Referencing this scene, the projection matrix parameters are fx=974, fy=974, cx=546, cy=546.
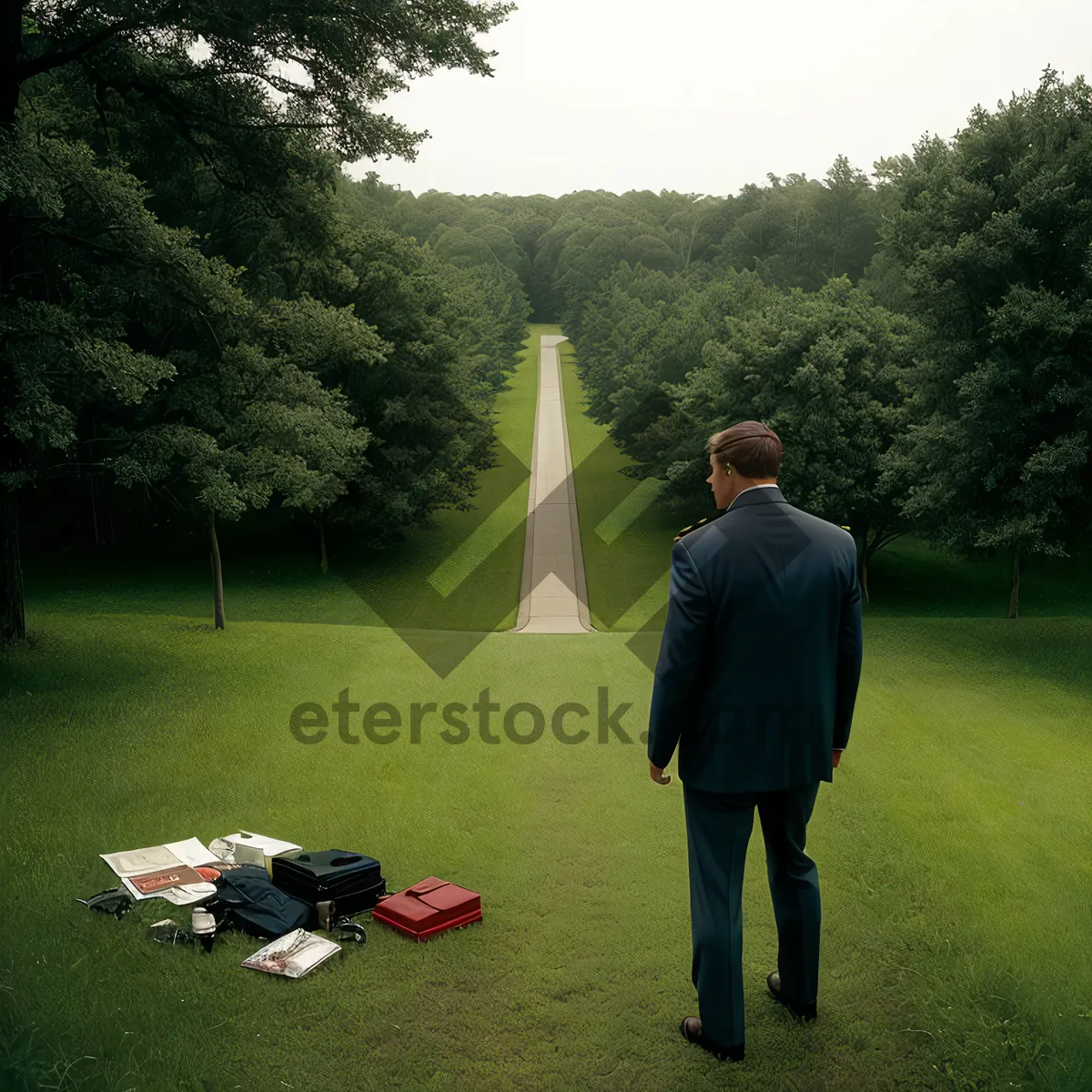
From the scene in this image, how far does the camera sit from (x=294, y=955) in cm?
545

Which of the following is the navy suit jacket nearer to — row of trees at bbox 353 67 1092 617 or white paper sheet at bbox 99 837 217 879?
white paper sheet at bbox 99 837 217 879

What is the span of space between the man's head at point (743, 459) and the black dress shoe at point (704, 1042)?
8.16ft

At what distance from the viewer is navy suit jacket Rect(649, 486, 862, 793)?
423 cm

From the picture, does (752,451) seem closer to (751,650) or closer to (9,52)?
(751,650)

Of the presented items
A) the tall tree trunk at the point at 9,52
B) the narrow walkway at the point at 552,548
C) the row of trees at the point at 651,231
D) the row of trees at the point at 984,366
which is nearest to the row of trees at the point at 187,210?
the tall tree trunk at the point at 9,52

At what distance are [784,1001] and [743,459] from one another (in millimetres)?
2793

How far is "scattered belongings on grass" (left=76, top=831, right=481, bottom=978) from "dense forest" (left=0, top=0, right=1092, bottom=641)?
7.47 m

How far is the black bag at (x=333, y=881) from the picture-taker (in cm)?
595

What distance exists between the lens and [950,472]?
21422 millimetres

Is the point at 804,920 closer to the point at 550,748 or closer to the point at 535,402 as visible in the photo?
the point at 550,748

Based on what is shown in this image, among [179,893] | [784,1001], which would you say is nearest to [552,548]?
[179,893]

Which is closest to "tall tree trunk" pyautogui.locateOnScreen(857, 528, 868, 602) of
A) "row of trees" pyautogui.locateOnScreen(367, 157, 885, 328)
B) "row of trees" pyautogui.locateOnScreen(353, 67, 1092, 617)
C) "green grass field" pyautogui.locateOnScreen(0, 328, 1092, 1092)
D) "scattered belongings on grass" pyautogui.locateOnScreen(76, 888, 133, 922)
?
"row of trees" pyautogui.locateOnScreen(353, 67, 1092, 617)

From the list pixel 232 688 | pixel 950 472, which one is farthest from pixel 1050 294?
pixel 232 688

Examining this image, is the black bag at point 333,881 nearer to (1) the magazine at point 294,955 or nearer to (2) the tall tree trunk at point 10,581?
(1) the magazine at point 294,955
